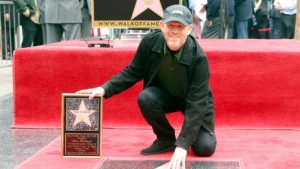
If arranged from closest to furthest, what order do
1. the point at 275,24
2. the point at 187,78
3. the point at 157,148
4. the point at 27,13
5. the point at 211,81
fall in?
the point at 187,78
the point at 157,148
the point at 211,81
the point at 27,13
the point at 275,24

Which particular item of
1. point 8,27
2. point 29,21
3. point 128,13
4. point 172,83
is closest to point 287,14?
point 29,21

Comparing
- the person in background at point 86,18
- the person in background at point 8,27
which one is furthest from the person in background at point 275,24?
the person in background at point 8,27

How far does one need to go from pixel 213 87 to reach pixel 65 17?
9.01 ft

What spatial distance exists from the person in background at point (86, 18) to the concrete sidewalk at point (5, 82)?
1.19 meters

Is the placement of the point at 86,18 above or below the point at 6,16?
above

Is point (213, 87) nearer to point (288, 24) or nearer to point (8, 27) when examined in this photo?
point (8, 27)

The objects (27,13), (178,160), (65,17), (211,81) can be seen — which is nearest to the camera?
(178,160)

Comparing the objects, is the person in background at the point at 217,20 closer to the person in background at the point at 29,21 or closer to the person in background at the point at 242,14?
the person in background at the point at 242,14

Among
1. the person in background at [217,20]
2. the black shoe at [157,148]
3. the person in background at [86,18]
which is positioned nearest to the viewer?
the black shoe at [157,148]

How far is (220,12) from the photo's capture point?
28.0 feet

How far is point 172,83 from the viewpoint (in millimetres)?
4500

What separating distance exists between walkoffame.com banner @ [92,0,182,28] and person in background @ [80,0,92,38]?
1.63 metres

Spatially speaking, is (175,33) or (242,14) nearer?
(175,33)

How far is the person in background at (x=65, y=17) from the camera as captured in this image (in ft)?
24.8
